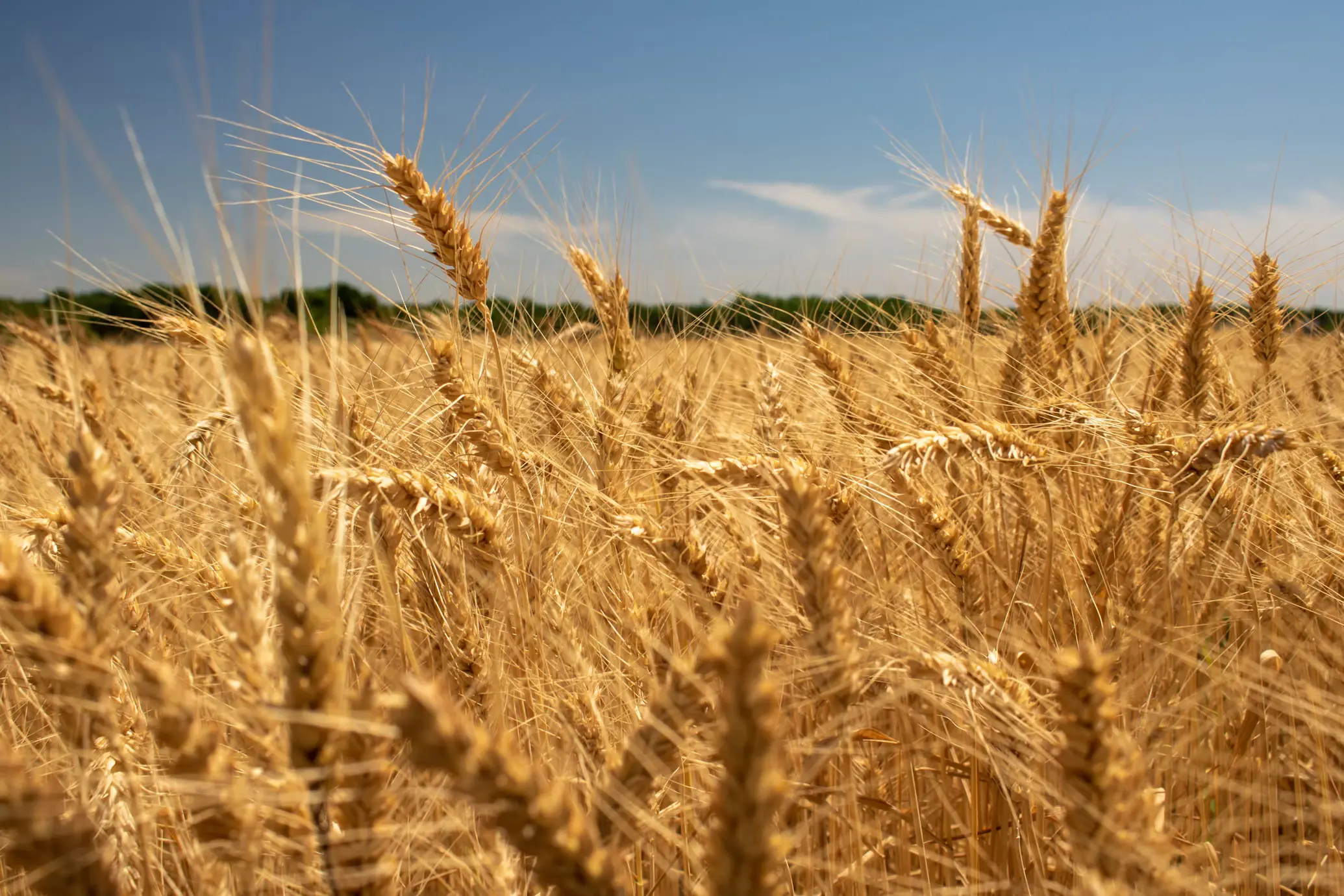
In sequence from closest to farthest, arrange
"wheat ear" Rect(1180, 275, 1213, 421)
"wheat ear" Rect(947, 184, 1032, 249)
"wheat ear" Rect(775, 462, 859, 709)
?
"wheat ear" Rect(775, 462, 859, 709), "wheat ear" Rect(1180, 275, 1213, 421), "wheat ear" Rect(947, 184, 1032, 249)

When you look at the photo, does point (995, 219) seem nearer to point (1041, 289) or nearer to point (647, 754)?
point (1041, 289)

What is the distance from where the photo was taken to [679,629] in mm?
1682

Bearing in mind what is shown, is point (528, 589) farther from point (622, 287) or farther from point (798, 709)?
point (622, 287)

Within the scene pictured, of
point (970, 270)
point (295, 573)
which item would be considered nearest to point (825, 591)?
point (295, 573)

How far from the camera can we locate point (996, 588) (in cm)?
168

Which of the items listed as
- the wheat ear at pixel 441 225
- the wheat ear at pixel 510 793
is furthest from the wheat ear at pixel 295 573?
the wheat ear at pixel 441 225

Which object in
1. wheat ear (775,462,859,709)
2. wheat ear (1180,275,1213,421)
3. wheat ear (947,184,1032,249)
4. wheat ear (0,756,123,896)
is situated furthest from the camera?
wheat ear (947,184,1032,249)

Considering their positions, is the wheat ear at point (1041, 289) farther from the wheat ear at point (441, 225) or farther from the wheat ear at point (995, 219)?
the wheat ear at point (441, 225)

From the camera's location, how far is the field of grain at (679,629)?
2.15 ft

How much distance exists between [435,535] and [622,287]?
1.07 meters

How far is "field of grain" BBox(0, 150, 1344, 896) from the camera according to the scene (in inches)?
25.8

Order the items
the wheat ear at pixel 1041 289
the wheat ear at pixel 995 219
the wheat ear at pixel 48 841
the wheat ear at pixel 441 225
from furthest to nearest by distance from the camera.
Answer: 1. the wheat ear at pixel 995 219
2. the wheat ear at pixel 1041 289
3. the wheat ear at pixel 441 225
4. the wheat ear at pixel 48 841

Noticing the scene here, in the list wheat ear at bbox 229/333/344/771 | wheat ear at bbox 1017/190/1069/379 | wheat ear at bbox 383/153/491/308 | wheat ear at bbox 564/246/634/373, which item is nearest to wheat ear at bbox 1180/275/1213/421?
wheat ear at bbox 1017/190/1069/379

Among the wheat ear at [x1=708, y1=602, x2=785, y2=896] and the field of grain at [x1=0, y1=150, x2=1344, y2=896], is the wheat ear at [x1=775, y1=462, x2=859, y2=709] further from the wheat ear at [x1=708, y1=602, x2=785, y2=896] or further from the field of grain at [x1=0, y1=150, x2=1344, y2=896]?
the wheat ear at [x1=708, y1=602, x2=785, y2=896]
